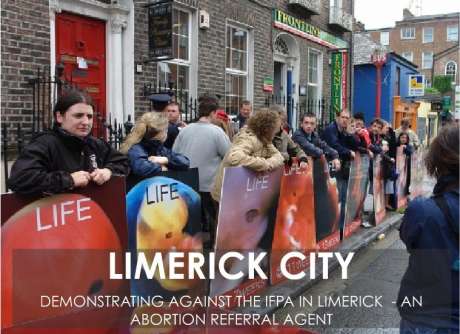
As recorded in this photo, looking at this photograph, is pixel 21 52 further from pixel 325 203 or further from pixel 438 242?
pixel 438 242

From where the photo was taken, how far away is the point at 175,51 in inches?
365

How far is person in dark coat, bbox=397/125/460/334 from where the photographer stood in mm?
2172

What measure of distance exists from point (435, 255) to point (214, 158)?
3217mm

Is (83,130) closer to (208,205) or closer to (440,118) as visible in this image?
(208,205)

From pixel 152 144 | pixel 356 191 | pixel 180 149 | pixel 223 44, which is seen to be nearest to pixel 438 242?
pixel 152 144

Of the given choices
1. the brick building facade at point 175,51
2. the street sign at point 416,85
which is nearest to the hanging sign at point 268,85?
the brick building facade at point 175,51

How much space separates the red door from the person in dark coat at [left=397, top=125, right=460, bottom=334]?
19.2 feet

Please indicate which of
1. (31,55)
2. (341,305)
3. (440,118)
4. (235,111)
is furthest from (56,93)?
(440,118)

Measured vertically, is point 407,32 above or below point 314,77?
above

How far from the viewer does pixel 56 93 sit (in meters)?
6.66

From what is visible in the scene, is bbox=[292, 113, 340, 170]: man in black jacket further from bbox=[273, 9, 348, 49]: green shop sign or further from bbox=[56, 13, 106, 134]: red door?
bbox=[273, 9, 348, 49]: green shop sign

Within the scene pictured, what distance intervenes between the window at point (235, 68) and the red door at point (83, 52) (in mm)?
3534

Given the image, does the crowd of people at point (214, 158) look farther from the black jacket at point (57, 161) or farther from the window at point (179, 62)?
the window at point (179, 62)

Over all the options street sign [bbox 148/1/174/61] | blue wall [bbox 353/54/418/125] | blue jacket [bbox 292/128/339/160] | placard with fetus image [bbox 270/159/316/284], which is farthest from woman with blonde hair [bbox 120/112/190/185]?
blue wall [bbox 353/54/418/125]
